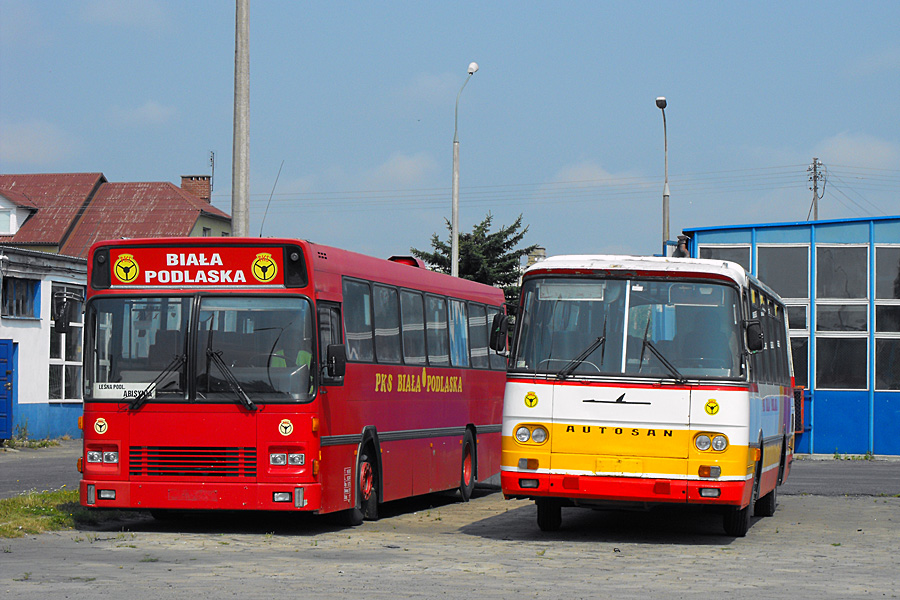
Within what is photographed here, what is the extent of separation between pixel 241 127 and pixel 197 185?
60424 mm

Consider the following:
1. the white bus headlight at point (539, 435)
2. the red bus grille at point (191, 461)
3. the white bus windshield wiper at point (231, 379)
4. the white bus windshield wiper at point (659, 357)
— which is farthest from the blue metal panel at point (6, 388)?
the white bus windshield wiper at point (659, 357)

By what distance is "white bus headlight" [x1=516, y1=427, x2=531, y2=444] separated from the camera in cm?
1322

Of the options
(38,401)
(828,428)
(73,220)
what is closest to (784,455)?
(828,428)

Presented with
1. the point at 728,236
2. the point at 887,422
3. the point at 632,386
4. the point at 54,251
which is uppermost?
the point at 54,251

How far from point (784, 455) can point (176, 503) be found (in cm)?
882

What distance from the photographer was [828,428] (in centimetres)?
3322

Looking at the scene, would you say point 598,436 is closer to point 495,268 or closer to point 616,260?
point 616,260

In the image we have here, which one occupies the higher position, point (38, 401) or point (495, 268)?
point (495, 268)

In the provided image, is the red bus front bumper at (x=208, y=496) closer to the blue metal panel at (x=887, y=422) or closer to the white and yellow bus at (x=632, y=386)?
the white and yellow bus at (x=632, y=386)

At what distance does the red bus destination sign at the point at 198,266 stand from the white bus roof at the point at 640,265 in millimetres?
2599

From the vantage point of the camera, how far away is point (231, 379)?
13.3 metres

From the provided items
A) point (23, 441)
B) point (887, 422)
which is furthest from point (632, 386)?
point (23, 441)

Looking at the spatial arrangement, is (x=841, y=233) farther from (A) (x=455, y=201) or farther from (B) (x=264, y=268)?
(B) (x=264, y=268)

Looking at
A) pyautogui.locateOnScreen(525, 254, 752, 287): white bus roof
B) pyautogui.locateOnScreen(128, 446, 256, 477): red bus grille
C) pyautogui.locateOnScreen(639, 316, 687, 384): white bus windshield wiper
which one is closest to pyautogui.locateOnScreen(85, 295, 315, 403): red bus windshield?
pyautogui.locateOnScreen(128, 446, 256, 477): red bus grille
